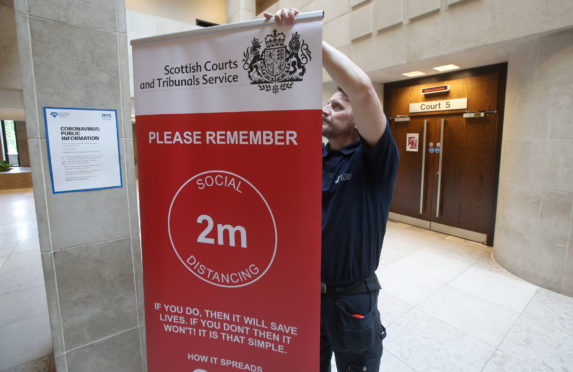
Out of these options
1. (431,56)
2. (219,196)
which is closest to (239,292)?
(219,196)

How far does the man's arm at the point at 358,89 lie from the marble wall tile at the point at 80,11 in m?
1.20

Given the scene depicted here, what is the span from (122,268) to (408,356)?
203 centimetres

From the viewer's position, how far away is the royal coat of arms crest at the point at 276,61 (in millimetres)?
917

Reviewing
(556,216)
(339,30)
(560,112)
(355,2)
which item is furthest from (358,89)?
(339,30)

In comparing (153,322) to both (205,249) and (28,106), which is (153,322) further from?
(28,106)

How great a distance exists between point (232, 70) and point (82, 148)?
0.99m

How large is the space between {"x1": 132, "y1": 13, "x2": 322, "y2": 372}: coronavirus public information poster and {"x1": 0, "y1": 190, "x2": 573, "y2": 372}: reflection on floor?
4.93ft

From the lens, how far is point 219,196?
1.07 m

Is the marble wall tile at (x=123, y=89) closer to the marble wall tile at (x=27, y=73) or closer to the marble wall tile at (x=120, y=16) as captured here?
the marble wall tile at (x=120, y=16)

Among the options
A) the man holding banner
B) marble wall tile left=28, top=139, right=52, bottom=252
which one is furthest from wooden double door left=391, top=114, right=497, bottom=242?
marble wall tile left=28, top=139, right=52, bottom=252

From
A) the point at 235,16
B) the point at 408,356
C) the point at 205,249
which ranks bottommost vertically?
the point at 408,356

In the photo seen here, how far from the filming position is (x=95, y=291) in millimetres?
1631

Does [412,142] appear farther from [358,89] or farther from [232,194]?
[232,194]

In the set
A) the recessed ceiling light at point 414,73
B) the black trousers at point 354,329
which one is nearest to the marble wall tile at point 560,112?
the recessed ceiling light at point 414,73
